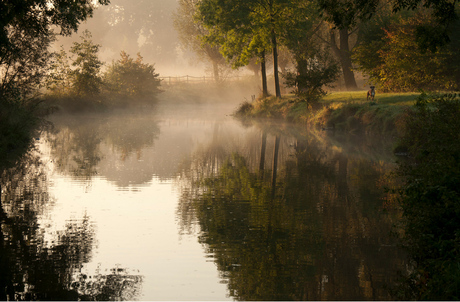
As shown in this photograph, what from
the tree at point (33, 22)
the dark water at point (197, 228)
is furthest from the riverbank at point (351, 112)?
the tree at point (33, 22)

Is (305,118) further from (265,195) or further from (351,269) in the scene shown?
(351,269)

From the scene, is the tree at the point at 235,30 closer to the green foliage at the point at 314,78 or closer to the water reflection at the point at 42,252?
the green foliage at the point at 314,78

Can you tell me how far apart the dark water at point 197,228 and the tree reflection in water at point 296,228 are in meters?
0.03

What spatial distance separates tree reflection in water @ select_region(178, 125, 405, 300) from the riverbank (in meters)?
10.4

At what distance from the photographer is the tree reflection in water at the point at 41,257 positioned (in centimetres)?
A: 711

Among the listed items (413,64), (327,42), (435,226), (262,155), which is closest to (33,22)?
(262,155)

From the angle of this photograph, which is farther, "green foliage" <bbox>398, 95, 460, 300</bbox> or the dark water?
the dark water

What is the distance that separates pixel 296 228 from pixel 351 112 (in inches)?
1044

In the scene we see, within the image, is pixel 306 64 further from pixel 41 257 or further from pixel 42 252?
pixel 41 257

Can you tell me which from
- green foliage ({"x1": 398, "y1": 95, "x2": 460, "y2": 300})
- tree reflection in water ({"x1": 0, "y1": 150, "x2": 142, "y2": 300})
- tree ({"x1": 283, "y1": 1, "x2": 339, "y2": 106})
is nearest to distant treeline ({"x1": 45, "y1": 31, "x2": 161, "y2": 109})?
tree ({"x1": 283, "y1": 1, "x2": 339, "y2": 106})

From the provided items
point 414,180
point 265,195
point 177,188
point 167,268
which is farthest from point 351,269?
point 177,188

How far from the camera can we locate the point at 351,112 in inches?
1421

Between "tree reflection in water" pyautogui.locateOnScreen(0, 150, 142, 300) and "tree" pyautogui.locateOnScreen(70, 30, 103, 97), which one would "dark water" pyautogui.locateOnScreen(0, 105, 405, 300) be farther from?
"tree" pyautogui.locateOnScreen(70, 30, 103, 97)

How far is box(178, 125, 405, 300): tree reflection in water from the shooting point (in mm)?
7621
